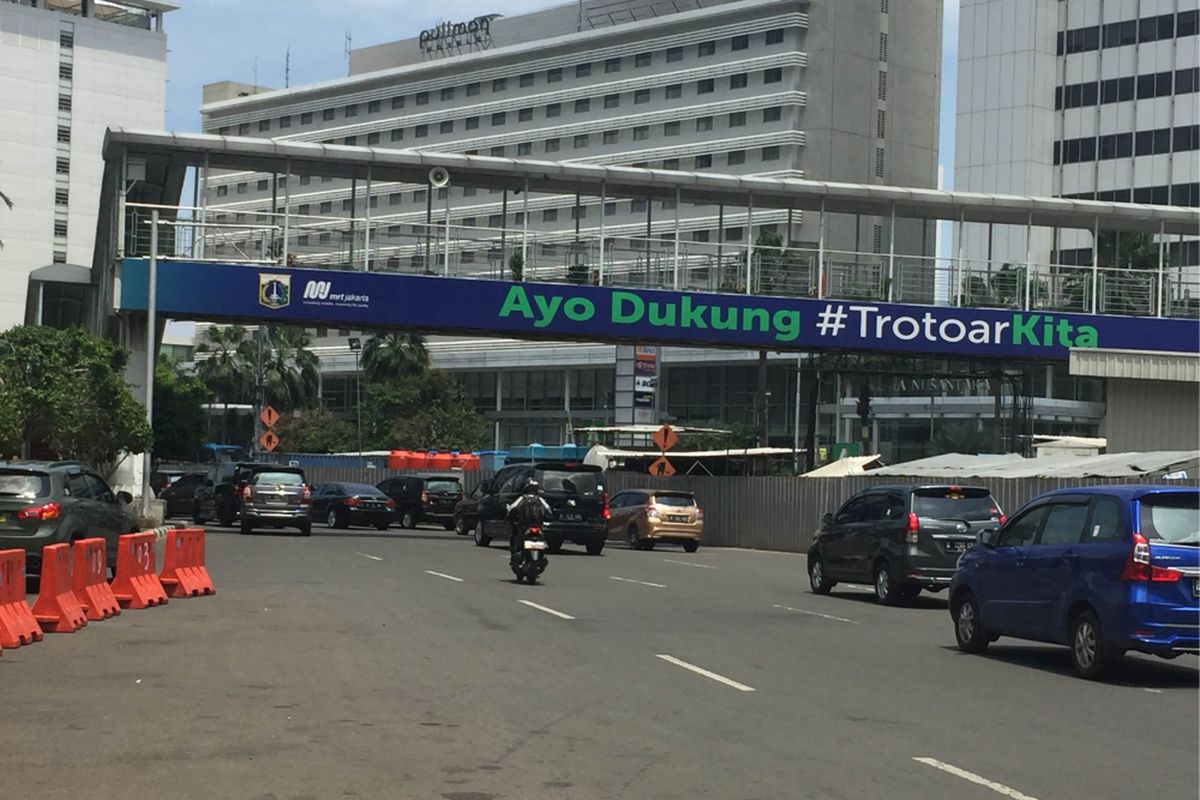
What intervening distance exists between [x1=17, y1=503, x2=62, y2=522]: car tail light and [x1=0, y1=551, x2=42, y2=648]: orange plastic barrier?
5.41 m

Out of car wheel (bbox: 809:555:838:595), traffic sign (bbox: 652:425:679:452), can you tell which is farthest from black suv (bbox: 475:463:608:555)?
traffic sign (bbox: 652:425:679:452)

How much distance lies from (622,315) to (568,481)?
6.65 meters

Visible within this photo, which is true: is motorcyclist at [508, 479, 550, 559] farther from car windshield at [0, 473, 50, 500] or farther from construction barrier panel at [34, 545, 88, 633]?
construction barrier panel at [34, 545, 88, 633]

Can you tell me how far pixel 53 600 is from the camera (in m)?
16.4

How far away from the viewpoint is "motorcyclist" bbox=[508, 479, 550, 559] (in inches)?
981

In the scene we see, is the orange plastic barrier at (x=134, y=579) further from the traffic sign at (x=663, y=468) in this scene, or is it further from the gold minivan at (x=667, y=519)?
the traffic sign at (x=663, y=468)

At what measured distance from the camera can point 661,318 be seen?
134ft

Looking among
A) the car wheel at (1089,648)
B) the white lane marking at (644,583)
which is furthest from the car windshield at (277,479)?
the car wheel at (1089,648)

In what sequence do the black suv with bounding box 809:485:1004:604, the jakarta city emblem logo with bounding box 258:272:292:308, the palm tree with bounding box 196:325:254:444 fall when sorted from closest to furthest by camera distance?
1. the black suv with bounding box 809:485:1004:604
2. the jakarta city emblem logo with bounding box 258:272:292:308
3. the palm tree with bounding box 196:325:254:444

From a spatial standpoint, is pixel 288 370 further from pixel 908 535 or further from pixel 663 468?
pixel 908 535

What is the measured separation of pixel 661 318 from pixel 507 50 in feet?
268

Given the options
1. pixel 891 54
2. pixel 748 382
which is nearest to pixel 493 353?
pixel 748 382

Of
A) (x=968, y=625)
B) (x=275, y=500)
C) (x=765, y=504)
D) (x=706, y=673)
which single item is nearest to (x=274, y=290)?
(x=275, y=500)

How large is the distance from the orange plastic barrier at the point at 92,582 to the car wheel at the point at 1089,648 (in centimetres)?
1017
